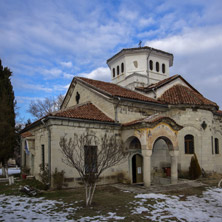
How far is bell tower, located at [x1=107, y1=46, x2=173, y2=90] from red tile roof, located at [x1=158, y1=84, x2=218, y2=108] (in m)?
3.28

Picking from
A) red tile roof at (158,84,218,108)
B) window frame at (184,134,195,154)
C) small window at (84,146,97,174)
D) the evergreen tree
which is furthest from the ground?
the evergreen tree

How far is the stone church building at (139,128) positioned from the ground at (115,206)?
7.07ft

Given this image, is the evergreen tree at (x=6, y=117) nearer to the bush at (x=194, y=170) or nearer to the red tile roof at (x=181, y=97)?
the red tile roof at (x=181, y=97)

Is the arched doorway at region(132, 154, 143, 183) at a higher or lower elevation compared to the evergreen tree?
lower

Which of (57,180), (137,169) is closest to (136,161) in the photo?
(137,169)

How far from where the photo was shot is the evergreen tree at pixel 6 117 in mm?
18703

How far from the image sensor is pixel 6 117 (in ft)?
64.4

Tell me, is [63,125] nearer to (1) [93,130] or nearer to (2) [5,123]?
(1) [93,130]

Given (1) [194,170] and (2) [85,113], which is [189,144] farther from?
(2) [85,113]

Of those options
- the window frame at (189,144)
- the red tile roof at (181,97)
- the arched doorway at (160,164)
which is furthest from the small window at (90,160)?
the red tile roof at (181,97)

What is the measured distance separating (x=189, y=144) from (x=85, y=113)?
790 cm

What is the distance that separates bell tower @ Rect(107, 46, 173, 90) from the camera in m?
20.9

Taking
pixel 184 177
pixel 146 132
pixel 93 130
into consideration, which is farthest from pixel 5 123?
pixel 184 177

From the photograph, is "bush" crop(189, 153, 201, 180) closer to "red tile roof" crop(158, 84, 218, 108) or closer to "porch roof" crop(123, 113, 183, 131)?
"porch roof" crop(123, 113, 183, 131)
